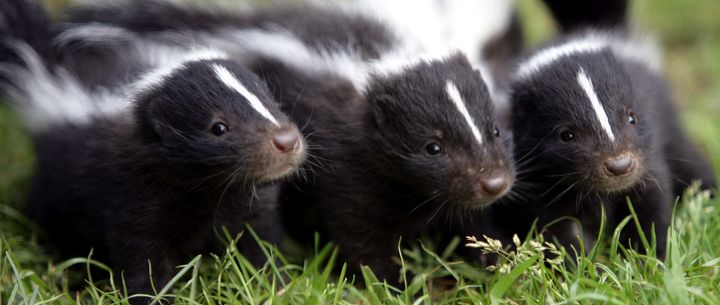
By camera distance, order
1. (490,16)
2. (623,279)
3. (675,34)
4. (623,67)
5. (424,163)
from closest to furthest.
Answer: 1. (623,279)
2. (424,163)
3. (623,67)
4. (490,16)
5. (675,34)

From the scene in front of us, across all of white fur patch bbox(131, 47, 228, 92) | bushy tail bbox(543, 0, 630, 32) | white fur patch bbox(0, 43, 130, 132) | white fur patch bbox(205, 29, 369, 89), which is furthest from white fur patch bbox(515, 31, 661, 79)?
white fur patch bbox(0, 43, 130, 132)

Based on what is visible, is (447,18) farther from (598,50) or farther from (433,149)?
(433,149)

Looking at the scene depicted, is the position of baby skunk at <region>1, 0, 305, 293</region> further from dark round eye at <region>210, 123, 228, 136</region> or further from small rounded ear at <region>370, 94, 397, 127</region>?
small rounded ear at <region>370, 94, 397, 127</region>

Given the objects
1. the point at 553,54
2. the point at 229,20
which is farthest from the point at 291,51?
the point at 553,54

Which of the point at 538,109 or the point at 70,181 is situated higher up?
the point at 538,109

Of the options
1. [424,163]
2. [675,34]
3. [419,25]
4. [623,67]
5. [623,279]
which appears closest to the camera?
[623,279]

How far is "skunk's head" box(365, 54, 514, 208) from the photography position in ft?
17.1

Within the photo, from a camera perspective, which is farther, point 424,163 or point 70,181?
point 70,181

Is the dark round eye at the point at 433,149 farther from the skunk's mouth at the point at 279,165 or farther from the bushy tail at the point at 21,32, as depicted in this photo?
the bushy tail at the point at 21,32

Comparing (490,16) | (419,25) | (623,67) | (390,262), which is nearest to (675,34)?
(490,16)

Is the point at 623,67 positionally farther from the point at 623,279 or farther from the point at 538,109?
the point at 623,279

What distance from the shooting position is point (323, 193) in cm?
593

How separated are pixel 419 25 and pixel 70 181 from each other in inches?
127

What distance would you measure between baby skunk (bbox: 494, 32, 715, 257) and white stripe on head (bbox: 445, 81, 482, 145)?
1.97ft
